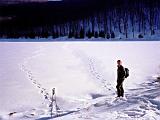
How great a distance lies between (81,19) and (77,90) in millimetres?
101221

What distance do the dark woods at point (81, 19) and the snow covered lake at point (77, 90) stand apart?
6924 cm

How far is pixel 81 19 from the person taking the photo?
117812 mm

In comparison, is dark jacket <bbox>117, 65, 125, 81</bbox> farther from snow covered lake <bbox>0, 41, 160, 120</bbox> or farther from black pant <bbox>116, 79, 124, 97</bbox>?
snow covered lake <bbox>0, 41, 160, 120</bbox>

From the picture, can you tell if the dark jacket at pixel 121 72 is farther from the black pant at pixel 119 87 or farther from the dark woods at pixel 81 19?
the dark woods at pixel 81 19

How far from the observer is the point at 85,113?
1155cm

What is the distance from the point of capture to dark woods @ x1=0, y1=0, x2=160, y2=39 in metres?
103

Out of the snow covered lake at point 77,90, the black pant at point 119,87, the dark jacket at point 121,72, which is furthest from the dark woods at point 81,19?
the dark jacket at point 121,72

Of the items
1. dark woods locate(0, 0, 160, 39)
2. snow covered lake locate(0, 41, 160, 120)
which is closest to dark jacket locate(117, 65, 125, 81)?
snow covered lake locate(0, 41, 160, 120)

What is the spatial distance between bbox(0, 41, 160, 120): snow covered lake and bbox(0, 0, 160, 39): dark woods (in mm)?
69242

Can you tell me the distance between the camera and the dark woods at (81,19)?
10342cm

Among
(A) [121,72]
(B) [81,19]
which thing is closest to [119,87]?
(A) [121,72]

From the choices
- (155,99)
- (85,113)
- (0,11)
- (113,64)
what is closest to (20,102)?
(85,113)

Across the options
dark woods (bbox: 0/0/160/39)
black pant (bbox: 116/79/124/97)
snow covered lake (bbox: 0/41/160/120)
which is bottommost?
snow covered lake (bbox: 0/41/160/120)

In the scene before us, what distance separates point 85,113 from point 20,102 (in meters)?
4.25
